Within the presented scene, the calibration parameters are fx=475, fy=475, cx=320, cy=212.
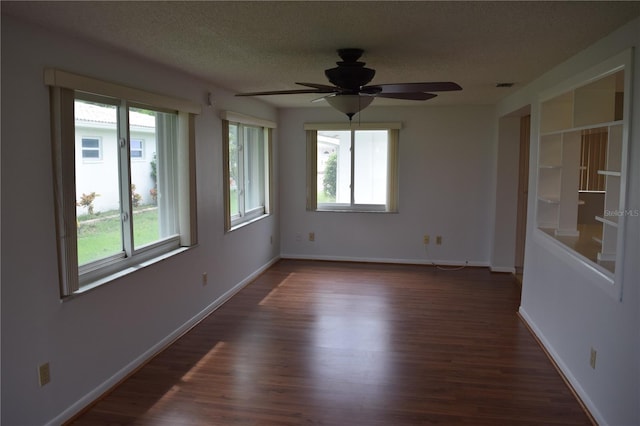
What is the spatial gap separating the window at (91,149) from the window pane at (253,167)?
9.12 ft

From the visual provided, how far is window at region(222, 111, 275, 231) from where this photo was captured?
495 centimetres

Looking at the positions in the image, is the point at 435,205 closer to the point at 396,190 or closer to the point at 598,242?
the point at 396,190

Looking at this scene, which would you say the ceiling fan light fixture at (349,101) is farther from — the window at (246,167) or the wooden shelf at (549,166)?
the window at (246,167)

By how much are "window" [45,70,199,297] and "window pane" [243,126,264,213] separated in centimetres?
→ 179

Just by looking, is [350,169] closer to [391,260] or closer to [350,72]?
[391,260]

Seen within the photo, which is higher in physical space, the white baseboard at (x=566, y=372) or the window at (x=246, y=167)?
the window at (x=246, y=167)

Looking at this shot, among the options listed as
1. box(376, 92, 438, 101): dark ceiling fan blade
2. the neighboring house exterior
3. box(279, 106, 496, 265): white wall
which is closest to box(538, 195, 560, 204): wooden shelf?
box(376, 92, 438, 101): dark ceiling fan blade

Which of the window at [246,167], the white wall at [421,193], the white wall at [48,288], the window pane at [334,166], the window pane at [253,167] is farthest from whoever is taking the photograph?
the window pane at [334,166]

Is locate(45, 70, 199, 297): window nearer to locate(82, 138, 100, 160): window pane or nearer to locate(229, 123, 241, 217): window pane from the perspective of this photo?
locate(82, 138, 100, 160): window pane

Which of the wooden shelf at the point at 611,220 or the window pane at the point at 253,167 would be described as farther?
the window pane at the point at 253,167

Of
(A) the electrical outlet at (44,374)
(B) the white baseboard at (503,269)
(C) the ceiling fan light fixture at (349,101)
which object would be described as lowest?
(B) the white baseboard at (503,269)

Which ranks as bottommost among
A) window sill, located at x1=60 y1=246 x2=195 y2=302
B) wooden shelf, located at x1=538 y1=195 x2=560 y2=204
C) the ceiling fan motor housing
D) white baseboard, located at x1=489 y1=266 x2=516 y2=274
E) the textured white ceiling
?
white baseboard, located at x1=489 y1=266 x2=516 y2=274

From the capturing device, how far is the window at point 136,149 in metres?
3.46

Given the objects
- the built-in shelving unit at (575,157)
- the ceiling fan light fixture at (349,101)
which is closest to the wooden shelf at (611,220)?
the built-in shelving unit at (575,157)
